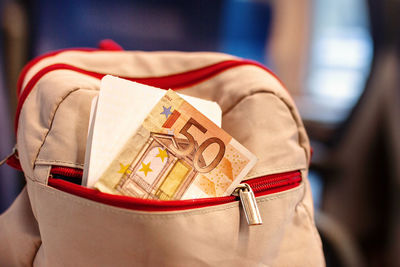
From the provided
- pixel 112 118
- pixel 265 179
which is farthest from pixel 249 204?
pixel 112 118

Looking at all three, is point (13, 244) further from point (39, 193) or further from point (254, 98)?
point (254, 98)

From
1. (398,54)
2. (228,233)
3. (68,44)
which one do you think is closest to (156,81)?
(228,233)

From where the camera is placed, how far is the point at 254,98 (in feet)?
1.64

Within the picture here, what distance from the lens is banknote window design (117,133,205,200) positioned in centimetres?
41

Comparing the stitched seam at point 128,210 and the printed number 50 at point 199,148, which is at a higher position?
the printed number 50 at point 199,148

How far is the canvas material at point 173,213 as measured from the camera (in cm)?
41

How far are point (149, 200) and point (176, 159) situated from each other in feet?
0.19

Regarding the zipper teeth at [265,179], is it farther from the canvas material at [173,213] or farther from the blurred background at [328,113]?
the blurred background at [328,113]

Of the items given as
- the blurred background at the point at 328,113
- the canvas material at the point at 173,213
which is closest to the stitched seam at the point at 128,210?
the canvas material at the point at 173,213

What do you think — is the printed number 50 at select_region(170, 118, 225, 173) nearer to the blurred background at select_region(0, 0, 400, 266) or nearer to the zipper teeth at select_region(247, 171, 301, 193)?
the zipper teeth at select_region(247, 171, 301, 193)

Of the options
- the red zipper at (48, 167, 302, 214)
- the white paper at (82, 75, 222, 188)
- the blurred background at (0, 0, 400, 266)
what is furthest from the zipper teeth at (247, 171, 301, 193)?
the blurred background at (0, 0, 400, 266)

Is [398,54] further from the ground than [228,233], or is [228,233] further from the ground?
[398,54]

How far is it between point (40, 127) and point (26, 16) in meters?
0.73

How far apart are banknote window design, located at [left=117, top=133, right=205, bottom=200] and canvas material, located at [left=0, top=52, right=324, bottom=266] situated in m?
0.03
